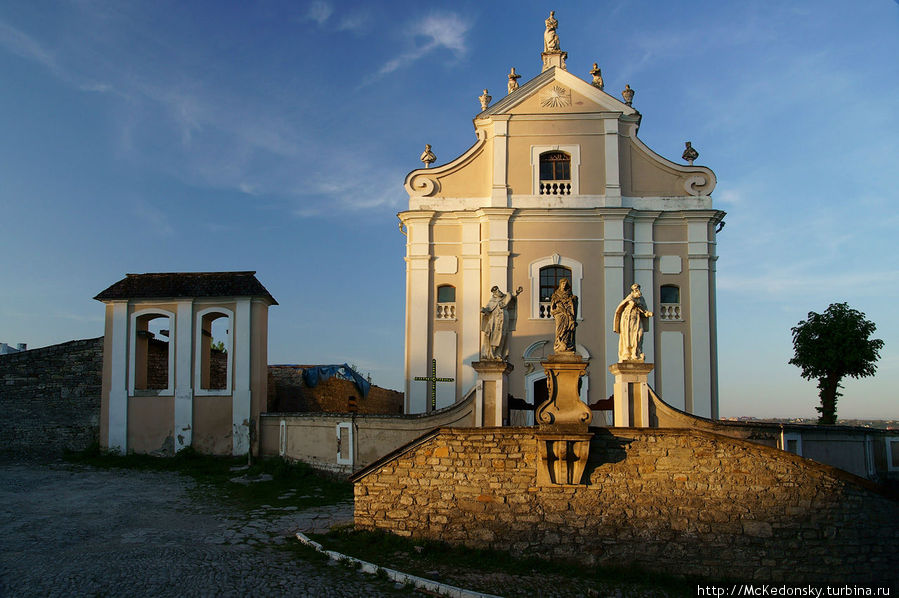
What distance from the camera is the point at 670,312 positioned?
22.2m

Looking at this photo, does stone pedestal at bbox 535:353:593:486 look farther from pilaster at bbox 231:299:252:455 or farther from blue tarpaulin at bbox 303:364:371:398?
blue tarpaulin at bbox 303:364:371:398

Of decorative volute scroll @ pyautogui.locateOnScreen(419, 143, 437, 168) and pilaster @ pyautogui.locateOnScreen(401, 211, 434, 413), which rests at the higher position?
decorative volute scroll @ pyautogui.locateOnScreen(419, 143, 437, 168)

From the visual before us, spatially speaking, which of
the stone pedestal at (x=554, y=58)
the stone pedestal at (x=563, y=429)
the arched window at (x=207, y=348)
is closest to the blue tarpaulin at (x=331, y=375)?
the arched window at (x=207, y=348)

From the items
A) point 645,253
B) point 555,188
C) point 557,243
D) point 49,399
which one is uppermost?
point 555,188

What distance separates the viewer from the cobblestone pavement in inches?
369

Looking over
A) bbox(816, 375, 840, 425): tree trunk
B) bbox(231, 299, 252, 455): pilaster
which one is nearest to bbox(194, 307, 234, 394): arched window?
bbox(231, 299, 252, 455): pilaster

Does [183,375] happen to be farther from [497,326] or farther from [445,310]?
[497,326]

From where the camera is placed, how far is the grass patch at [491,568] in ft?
32.9

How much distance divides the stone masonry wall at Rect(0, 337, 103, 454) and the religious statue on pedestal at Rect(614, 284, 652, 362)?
52.2ft

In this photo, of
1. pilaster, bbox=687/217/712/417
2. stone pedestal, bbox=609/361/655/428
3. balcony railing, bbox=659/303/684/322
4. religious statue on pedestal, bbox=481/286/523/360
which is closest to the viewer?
stone pedestal, bbox=609/361/655/428

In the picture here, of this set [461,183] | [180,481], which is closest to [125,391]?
[180,481]

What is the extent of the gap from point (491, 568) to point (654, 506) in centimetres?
267

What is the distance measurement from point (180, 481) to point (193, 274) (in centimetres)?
714

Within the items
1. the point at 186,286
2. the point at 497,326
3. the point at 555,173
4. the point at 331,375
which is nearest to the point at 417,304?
the point at 331,375
